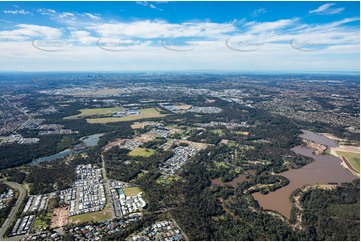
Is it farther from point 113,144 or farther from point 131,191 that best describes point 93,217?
point 113,144

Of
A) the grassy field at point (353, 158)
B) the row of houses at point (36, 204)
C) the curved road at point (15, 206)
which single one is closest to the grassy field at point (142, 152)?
the curved road at point (15, 206)

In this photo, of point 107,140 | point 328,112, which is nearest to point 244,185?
point 107,140

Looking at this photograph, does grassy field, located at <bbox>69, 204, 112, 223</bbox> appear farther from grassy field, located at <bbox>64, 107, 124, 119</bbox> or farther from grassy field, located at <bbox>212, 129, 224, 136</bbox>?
grassy field, located at <bbox>64, 107, 124, 119</bbox>

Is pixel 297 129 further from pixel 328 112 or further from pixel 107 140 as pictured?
pixel 107 140

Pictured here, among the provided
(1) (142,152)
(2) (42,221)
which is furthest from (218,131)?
(2) (42,221)

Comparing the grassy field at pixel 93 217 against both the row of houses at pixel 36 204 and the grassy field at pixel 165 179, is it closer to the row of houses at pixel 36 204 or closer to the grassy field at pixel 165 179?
the row of houses at pixel 36 204
